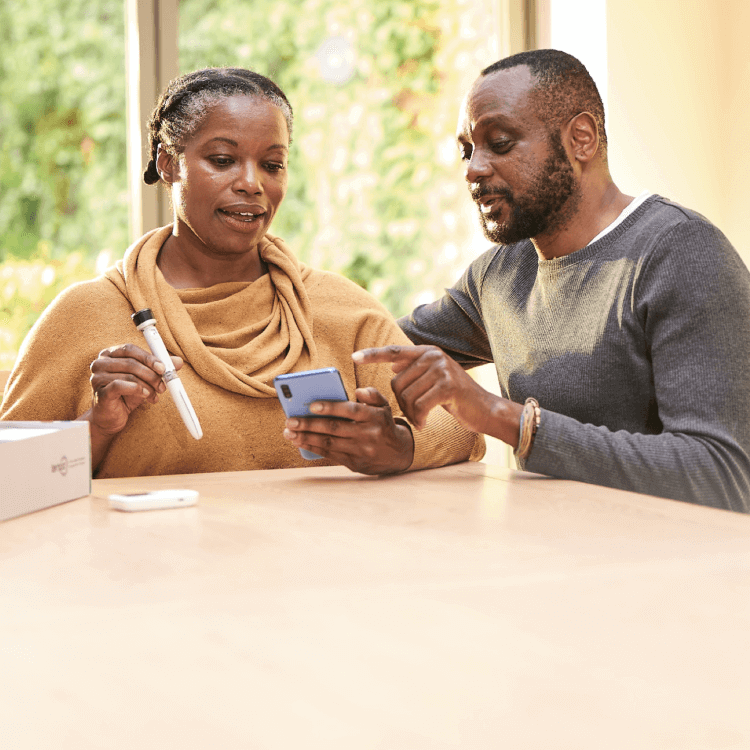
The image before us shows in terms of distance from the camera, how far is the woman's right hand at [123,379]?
1185 mm

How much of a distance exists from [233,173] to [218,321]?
25cm

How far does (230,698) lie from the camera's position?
46cm

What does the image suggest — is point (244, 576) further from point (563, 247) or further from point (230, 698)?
point (563, 247)

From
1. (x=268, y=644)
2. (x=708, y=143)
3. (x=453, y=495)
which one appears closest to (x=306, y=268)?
(x=453, y=495)

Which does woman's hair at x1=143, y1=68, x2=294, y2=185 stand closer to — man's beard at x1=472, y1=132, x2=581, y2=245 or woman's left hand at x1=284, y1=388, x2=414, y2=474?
man's beard at x1=472, y1=132, x2=581, y2=245

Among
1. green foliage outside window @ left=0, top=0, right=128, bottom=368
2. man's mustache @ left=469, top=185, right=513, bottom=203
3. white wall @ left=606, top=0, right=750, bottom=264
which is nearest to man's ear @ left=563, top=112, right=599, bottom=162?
man's mustache @ left=469, top=185, right=513, bottom=203

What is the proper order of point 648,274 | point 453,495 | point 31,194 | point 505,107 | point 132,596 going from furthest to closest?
point 31,194 → point 505,107 → point 648,274 → point 453,495 → point 132,596

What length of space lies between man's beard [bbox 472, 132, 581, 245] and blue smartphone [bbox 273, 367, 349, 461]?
0.59 m

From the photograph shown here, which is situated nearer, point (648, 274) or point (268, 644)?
point (268, 644)

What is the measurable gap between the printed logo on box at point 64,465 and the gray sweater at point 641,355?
608 millimetres

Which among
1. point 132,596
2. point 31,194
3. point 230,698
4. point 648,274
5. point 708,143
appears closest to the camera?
point 230,698

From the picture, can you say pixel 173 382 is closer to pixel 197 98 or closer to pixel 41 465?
pixel 41 465

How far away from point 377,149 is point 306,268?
1254 millimetres

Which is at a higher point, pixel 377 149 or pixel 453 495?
pixel 377 149
